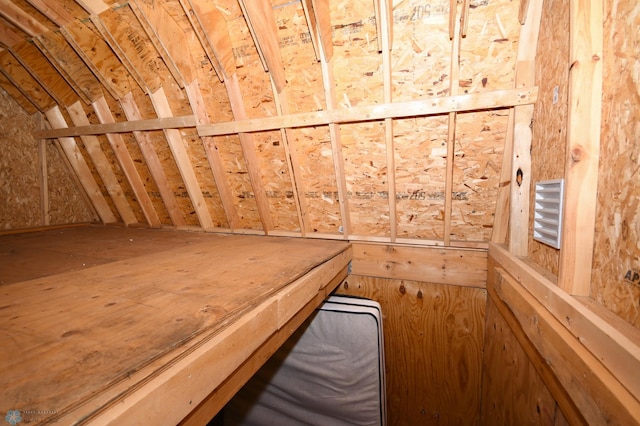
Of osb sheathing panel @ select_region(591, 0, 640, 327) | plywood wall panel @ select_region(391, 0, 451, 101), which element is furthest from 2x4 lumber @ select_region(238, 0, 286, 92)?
osb sheathing panel @ select_region(591, 0, 640, 327)

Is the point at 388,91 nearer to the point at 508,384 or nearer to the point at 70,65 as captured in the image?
the point at 508,384

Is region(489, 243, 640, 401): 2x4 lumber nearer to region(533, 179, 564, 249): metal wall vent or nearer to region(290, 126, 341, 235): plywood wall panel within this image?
region(533, 179, 564, 249): metal wall vent

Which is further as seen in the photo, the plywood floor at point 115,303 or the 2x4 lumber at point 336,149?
the 2x4 lumber at point 336,149

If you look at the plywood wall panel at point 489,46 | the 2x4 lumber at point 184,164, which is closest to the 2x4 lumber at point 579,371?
the plywood wall panel at point 489,46

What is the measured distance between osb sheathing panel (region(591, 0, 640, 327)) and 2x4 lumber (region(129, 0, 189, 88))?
2650 mm

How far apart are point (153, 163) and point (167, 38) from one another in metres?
1.34

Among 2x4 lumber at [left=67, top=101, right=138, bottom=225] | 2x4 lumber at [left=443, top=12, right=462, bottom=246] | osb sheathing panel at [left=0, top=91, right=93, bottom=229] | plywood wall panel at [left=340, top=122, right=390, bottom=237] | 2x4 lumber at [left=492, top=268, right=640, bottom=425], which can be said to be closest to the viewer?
2x4 lumber at [left=492, top=268, right=640, bottom=425]

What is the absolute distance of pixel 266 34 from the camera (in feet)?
6.70

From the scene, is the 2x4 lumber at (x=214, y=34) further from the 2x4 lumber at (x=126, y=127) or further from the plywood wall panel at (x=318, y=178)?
the plywood wall panel at (x=318, y=178)

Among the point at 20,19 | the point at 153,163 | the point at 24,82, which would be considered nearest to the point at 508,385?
the point at 153,163

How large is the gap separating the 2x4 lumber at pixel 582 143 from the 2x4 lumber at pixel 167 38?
2.55 m

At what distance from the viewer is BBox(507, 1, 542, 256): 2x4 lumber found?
5.52ft

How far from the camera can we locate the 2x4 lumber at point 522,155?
1.68 meters

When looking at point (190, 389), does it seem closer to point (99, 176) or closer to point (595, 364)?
point (595, 364)
